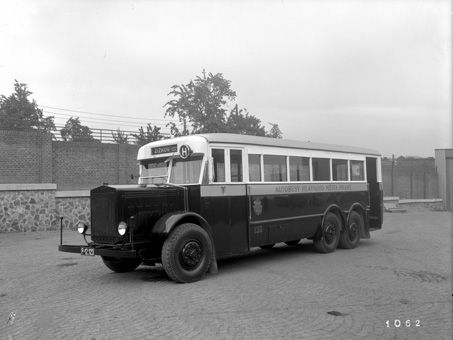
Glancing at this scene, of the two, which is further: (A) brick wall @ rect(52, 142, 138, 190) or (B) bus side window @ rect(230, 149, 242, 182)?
(A) brick wall @ rect(52, 142, 138, 190)

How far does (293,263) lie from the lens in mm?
10414

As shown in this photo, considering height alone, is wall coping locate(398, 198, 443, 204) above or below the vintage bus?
below

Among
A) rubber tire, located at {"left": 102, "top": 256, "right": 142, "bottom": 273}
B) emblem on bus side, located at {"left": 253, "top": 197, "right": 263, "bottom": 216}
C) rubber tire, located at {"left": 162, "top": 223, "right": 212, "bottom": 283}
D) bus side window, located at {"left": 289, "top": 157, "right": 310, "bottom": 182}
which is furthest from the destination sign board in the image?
bus side window, located at {"left": 289, "top": 157, "right": 310, "bottom": 182}

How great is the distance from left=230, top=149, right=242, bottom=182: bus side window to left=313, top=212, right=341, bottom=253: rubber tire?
334cm

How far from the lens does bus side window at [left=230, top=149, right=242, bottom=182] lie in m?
9.47

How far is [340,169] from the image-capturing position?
12.8 metres

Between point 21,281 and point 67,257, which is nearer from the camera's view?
point 21,281

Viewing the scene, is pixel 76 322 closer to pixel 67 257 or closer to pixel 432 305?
pixel 432 305

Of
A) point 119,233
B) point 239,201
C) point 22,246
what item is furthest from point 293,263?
point 22,246

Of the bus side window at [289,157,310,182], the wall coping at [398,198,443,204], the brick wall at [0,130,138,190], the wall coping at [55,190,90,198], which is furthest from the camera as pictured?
the wall coping at [398,198,443,204]

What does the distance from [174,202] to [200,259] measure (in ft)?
3.73

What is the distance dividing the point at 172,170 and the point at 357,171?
20.8 feet

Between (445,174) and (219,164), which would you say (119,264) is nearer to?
(219,164)

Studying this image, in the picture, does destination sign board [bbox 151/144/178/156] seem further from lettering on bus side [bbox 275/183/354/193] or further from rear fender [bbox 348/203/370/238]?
rear fender [bbox 348/203/370/238]
